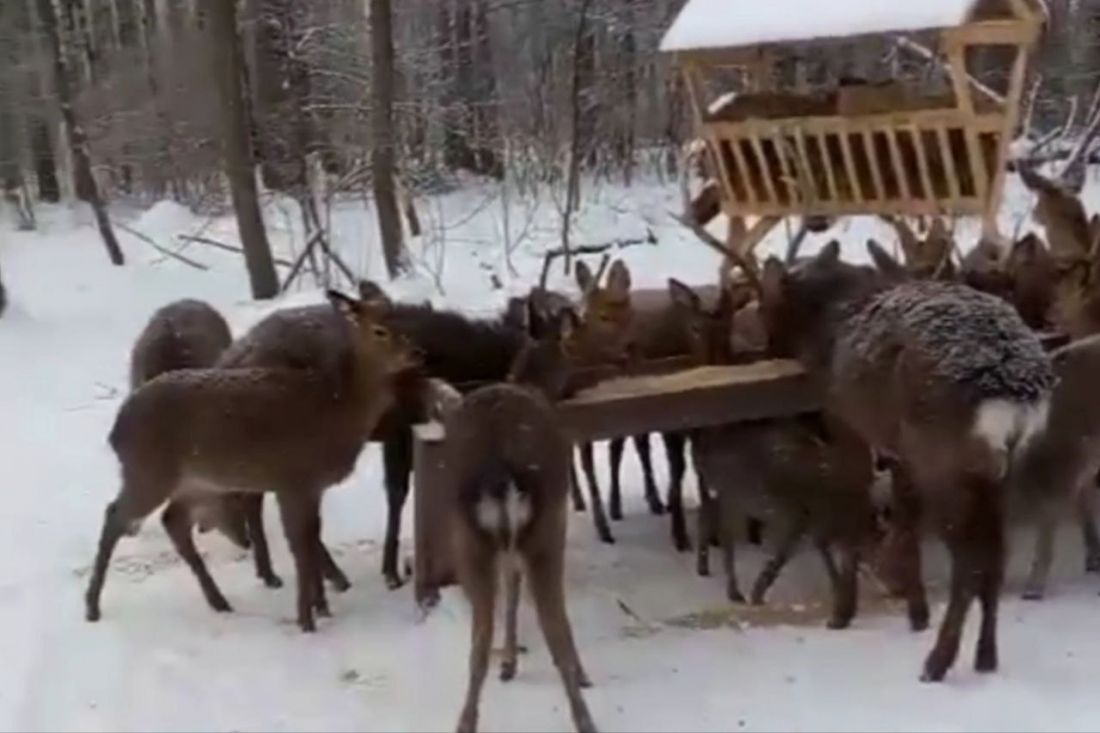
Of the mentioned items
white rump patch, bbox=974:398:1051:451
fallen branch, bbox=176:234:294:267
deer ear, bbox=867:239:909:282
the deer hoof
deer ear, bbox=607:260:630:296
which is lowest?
fallen branch, bbox=176:234:294:267

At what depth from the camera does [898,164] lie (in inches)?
282

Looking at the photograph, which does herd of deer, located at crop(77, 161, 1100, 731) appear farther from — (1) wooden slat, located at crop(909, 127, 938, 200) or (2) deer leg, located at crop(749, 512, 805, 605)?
(1) wooden slat, located at crop(909, 127, 938, 200)

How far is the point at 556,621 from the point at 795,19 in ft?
11.6

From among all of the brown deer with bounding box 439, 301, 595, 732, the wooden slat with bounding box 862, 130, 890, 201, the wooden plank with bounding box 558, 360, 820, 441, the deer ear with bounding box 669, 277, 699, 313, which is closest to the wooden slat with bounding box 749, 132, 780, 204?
the wooden slat with bounding box 862, 130, 890, 201

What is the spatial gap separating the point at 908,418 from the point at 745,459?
1.05 metres

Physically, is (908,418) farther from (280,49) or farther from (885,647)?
(280,49)

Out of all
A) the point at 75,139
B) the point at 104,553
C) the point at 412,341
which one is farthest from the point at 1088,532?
the point at 75,139

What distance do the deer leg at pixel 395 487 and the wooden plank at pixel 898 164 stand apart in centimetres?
248

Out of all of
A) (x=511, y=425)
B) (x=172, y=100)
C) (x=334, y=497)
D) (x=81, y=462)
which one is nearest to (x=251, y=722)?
(x=511, y=425)

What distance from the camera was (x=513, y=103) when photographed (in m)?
21.5

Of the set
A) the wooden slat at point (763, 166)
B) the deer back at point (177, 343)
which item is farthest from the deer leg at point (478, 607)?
the wooden slat at point (763, 166)

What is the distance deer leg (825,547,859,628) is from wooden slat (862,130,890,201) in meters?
2.12

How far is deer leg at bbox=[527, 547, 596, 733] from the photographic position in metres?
4.75

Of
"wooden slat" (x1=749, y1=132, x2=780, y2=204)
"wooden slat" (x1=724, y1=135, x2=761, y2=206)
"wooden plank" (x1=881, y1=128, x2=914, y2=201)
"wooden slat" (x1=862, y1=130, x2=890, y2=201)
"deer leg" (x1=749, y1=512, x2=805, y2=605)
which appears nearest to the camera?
"deer leg" (x1=749, y1=512, x2=805, y2=605)
